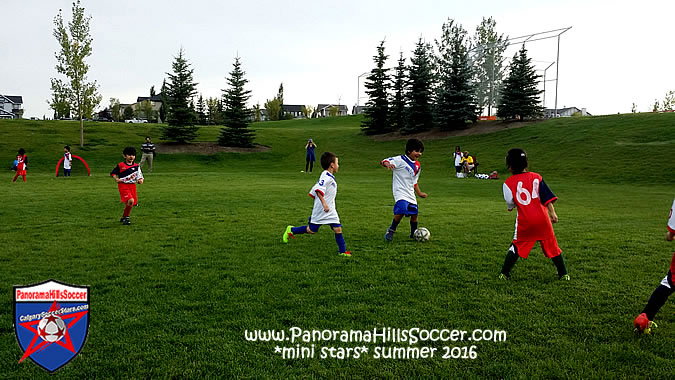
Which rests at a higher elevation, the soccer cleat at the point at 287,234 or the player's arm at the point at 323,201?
the player's arm at the point at 323,201

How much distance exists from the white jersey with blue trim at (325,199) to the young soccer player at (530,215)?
110 inches

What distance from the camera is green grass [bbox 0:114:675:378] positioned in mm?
3564

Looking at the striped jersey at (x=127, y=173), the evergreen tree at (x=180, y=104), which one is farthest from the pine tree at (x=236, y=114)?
the striped jersey at (x=127, y=173)

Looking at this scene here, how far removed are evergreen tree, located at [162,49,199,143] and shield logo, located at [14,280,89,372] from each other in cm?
3900

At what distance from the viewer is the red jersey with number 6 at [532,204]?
5688mm

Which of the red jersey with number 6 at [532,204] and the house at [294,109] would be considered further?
the house at [294,109]

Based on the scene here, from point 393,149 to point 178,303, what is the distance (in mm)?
36702

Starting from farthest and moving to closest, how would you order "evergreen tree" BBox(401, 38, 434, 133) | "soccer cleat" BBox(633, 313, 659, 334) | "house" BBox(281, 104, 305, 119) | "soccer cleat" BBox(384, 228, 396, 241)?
"house" BBox(281, 104, 305, 119)
"evergreen tree" BBox(401, 38, 434, 133)
"soccer cleat" BBox(384, 228, 396, 241)
"soccer cleat" BBox(633, 313, 659, 334)

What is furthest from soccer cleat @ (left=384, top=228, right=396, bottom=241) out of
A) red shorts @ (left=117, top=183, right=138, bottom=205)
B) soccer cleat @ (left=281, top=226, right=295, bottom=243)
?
red shorts @ (left=117, top=183, right=138, bottom=205)

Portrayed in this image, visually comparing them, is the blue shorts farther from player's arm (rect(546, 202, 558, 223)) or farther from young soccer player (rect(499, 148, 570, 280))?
player's arm (rect(546, 202, 558, 223))

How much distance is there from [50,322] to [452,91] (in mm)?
41196

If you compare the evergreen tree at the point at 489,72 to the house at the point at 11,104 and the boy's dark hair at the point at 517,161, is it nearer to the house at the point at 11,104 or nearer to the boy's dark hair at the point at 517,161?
the boy's dark hair at the point at 517,161

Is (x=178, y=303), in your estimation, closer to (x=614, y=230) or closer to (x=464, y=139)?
(x=614, y=230)

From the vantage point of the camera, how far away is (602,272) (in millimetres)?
6016
